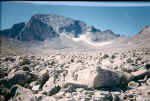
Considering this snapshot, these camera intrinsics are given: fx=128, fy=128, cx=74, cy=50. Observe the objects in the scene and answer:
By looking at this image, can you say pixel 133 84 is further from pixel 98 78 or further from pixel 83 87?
pixel 83 87

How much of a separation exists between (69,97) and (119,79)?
204 centimetres

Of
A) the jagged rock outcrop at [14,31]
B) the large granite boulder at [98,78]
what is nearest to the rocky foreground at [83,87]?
the large granite boulder at [98,78]

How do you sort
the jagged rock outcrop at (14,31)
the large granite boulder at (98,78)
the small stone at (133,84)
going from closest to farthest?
1. the large granite boulder at (98,78)
2. the small stone at (133,84)
3. the jagged rock outcrop at (14,31)

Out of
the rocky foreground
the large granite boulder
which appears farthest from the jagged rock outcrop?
the large granite boulder

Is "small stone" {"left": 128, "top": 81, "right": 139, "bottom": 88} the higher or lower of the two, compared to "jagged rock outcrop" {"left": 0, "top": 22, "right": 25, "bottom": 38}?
higher

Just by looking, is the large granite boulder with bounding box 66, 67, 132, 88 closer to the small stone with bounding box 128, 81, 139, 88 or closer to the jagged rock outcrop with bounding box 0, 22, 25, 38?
the small stone with bounding box 128, 81, 139, 88

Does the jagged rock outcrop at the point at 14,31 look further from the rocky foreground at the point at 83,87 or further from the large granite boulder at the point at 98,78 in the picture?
the large granite boulder at the point at 98,78

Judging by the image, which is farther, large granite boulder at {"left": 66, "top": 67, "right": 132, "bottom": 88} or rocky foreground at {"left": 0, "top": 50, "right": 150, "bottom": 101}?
large granite boulder at {"left": 66, "top": 67, "right": 132, "bottom": 88}

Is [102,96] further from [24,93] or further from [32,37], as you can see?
[32,37]

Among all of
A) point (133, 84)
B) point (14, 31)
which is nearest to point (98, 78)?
point (133, 84)

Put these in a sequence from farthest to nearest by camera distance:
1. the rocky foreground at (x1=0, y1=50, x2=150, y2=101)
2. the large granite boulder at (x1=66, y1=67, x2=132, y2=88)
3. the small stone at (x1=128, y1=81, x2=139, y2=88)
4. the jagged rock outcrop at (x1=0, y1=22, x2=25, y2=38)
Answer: the jagged rock outcrop at (x1=0, y1=22, x2=25, y2=38) < the small stone at (x1=128, y1=81, x2=139, y2=88) < the large granite boulder at (x1=66, y1=67, x2=132, y2=88) < the rocky foreground at (x1=0, y1=50, x2=150, y2=101)

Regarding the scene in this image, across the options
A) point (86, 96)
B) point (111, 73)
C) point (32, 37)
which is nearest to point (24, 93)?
point (86, 96)

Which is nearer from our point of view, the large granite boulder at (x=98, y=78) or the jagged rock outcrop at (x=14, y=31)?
the large granite boulder at (x=98, y=78)

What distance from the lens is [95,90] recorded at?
3971mm
